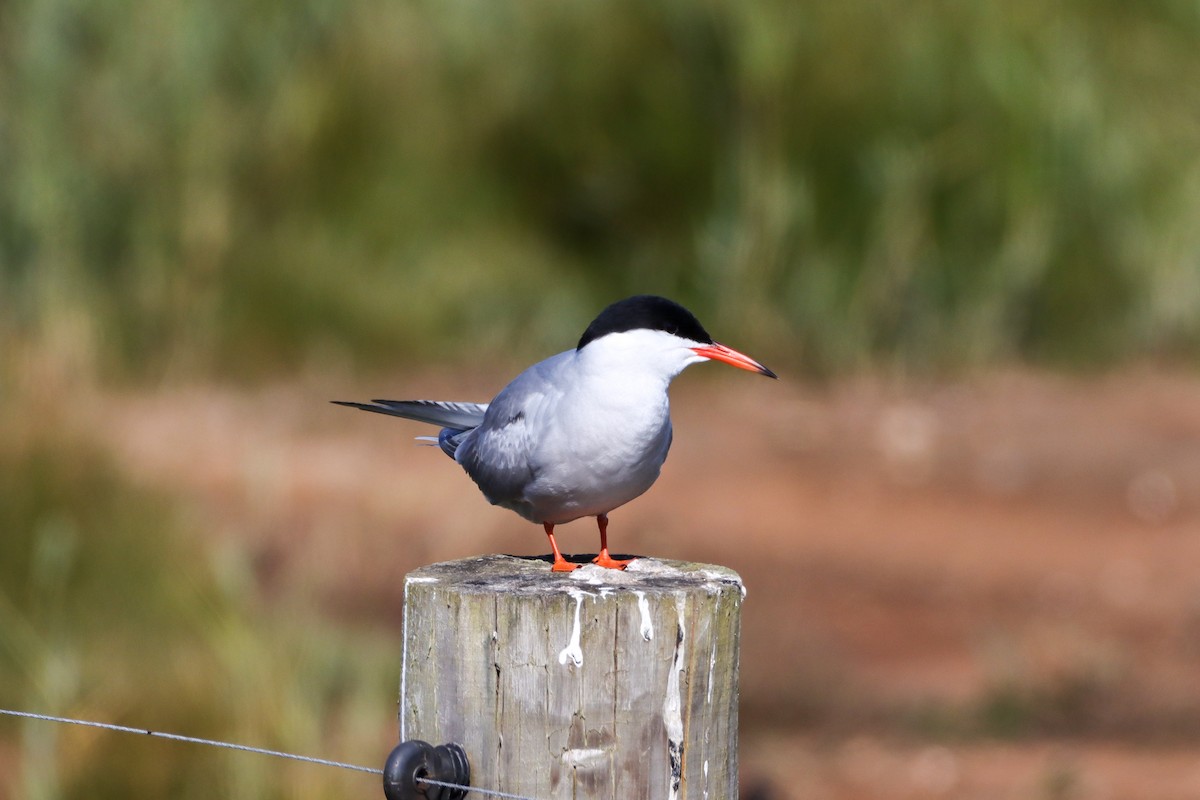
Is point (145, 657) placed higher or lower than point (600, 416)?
lower

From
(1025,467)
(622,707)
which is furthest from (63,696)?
(1025,467)

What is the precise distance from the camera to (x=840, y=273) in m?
9.22

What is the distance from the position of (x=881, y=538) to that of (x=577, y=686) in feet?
18.3

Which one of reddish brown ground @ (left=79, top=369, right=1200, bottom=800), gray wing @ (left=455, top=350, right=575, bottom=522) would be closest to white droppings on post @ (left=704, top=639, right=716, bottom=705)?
gray wing @ (left=455, top=350, right=575, bottom=522)

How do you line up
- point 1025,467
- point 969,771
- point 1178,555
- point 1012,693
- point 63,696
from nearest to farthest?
point 63,696
point 969,771
point 1012,693
point 1178,555
point 1025,467

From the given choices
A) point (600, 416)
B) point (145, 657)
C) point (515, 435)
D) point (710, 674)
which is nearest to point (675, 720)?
point (710, 674)

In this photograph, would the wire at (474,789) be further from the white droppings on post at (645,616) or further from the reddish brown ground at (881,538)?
the reddish brown ground at (881,538)

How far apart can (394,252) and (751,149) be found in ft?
7.02

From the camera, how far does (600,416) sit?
2.84 meters

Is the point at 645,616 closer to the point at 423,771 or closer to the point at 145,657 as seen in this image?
the point at 423,771

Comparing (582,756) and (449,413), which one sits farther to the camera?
(449,413)

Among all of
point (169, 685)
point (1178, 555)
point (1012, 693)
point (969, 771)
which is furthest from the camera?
point (1178, 555)

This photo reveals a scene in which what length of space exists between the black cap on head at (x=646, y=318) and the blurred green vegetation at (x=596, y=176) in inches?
239

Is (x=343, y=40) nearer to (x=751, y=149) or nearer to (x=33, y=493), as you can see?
(x=751, y=149)
